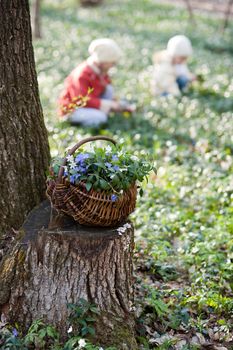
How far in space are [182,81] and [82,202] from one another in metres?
6.38

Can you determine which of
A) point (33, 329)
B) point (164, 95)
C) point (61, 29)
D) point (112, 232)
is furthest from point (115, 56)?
point (61, 29)

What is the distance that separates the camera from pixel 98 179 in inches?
122

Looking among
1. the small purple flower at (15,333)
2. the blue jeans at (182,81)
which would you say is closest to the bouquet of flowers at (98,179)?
the small purple flower at (15,333)

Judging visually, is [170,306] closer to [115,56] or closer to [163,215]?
[163,215]

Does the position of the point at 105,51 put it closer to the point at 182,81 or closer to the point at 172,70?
the point at 172,70

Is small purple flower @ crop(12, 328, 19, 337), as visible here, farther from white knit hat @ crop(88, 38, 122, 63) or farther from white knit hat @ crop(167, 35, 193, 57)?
white knit hat @ crop(167, 35, 193, 57)

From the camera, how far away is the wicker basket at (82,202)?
10.2 ft

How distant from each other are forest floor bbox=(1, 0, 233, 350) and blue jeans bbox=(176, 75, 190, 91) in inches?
7.0

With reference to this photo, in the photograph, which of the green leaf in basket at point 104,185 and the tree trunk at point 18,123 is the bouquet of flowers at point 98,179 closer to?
the green leaf in basket at point 104,185

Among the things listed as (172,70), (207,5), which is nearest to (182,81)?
(172,70)

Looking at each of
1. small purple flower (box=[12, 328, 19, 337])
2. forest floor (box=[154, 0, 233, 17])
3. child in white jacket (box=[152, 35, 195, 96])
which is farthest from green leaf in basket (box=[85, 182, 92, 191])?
forest floor (box=[154, 0, 233, 17])

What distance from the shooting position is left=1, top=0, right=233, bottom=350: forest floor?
3.65 m

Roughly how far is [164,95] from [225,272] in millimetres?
5086

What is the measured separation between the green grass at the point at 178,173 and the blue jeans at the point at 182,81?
0.18m
